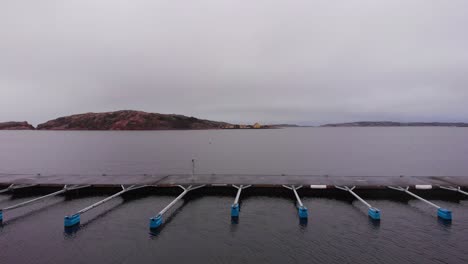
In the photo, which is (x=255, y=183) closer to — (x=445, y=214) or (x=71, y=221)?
(x=445, y=214)

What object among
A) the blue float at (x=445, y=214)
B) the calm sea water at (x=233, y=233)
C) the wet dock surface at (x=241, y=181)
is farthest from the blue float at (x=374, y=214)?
the wet dock surface at (x=241, y=181)

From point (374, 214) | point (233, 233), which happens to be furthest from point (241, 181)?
point (374, 214)

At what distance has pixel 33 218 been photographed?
22594 millimetres

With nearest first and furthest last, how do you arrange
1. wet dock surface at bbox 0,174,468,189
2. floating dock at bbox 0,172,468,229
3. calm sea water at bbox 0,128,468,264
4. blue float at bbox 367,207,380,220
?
calm sea water at bbox 0,128,468,264
blue float at bbox 367,207,380,220
floating dock at bbox 0,172,468,229
wet dock surface at bbox 0,174,468,189

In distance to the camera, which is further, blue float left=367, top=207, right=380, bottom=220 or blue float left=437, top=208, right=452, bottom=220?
blue float left=367, top=207, right=380, bottom=220

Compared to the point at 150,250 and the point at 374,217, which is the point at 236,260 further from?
the point at 374,217

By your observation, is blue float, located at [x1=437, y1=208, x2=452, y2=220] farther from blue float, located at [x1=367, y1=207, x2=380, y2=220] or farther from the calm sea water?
blue float, located at [x1=367, y1=207, x2=380, y2=220]

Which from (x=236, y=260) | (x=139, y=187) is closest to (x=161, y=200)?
(x=139, y=187)

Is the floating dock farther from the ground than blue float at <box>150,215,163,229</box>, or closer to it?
farther from the ground

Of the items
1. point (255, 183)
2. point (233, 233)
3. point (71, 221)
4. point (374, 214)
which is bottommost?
point (233, 233)

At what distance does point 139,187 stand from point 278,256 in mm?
18962

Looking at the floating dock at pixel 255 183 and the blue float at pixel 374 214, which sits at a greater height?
the floating dock at pixel 255 183

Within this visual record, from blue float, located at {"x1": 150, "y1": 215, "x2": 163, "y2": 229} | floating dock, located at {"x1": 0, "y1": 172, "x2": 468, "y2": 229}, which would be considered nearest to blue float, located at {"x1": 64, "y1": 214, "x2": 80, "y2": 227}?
floating dock, located at {"x1": 0, "y1": 172, "x2": 468, "y2": 229}

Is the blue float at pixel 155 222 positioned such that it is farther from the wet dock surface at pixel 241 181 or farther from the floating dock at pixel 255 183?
the wet dock surface at pixel 241 181
